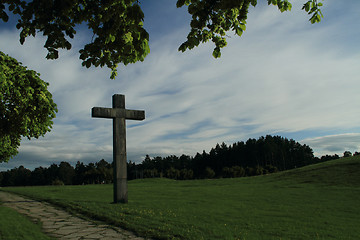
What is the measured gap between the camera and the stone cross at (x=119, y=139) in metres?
13.6

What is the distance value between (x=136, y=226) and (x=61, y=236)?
202 centimetres

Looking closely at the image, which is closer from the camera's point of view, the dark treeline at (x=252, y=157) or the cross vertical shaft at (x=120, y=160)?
the cross vertical shaft at (x=120, y=160)

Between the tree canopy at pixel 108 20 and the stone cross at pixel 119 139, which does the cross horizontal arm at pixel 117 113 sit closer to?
the stone cross at pixel 119 139

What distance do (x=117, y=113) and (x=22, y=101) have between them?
15.2ft

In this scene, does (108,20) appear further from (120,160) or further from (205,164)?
(205,164)

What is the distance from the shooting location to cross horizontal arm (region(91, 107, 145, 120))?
13.9m

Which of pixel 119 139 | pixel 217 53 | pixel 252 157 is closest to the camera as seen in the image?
pixel 217 53

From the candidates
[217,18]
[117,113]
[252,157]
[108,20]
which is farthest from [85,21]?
[252,157]

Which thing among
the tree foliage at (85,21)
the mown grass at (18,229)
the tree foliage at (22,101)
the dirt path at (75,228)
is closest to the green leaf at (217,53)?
the tree foliage at (85,21)

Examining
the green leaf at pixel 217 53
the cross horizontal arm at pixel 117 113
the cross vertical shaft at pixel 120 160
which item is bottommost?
the cross vertical shaft at pixel 120 160

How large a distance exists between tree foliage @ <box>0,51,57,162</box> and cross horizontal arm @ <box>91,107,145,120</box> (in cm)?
201

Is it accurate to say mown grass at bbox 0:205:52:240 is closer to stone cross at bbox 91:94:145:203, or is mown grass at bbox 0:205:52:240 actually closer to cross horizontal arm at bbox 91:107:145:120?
stone cross at bbox 91:94:145:203

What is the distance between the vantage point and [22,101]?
36.6 feet

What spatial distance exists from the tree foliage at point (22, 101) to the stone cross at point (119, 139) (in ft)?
8.25
